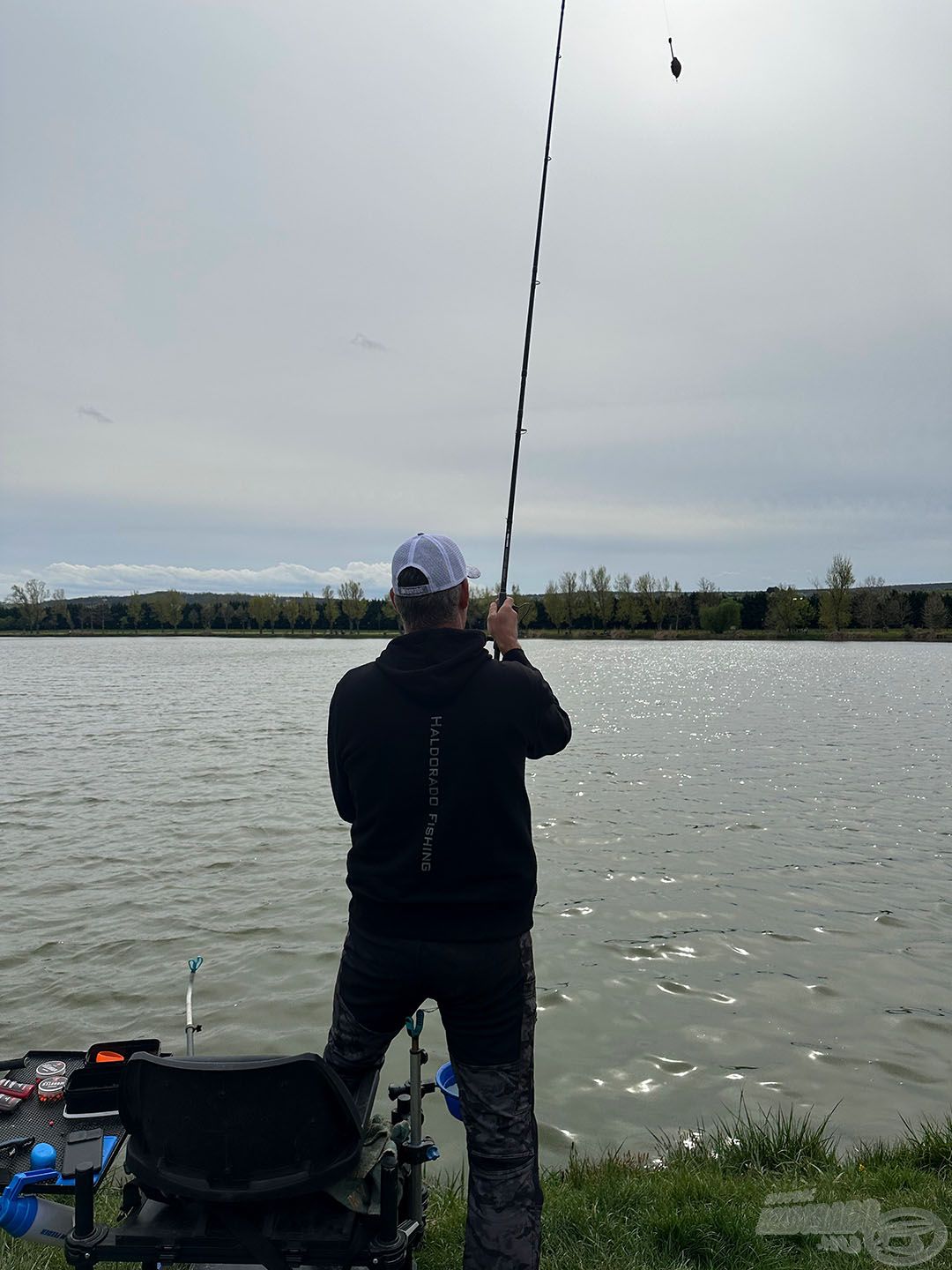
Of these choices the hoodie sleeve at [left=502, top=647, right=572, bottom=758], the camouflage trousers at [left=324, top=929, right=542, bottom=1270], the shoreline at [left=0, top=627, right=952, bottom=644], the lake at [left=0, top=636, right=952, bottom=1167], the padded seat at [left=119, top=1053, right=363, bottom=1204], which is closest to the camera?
the padded seat at [left=119, top=1053, right=363, bottom=1204]

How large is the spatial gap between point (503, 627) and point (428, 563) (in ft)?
2.17

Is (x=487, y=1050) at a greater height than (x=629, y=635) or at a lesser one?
lesser

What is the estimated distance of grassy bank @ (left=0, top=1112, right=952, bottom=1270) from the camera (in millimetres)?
3840

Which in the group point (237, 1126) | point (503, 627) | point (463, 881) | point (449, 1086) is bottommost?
point (449, 1086)

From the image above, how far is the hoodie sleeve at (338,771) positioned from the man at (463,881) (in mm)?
51

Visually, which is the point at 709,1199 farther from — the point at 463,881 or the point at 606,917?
the point at 606,917

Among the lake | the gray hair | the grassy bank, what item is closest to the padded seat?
the lake

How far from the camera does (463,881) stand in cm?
304

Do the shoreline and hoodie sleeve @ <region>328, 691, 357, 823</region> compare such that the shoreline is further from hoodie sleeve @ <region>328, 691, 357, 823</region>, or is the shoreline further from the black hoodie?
the black hoodie
